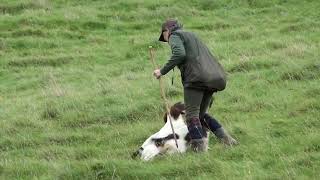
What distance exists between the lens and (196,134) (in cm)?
877

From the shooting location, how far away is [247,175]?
7.47 m

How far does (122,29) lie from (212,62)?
13215 mm

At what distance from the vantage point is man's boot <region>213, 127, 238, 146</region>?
9172 mm

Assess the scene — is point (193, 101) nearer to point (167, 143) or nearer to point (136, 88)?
point (167, 143)

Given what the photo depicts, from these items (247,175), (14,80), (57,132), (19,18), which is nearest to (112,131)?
(57,132)

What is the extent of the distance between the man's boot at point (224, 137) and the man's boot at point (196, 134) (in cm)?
47

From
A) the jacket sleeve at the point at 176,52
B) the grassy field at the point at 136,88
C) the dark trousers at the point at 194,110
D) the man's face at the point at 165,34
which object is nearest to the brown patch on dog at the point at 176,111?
the dark trousers at the point at 194,110

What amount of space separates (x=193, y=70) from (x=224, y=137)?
120cm

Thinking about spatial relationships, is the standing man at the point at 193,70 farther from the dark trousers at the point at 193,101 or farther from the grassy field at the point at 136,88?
the grassy field at the point at 136,88

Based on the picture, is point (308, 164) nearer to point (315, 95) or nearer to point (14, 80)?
point (315, 95)

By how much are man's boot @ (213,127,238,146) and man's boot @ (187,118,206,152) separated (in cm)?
47

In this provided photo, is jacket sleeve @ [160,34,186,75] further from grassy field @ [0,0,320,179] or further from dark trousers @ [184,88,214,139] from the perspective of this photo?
grassy field @ [0,0,320,179]

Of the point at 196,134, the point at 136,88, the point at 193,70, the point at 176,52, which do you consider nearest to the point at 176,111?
the point at 196,134

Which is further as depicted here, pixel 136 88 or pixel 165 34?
pixel 136 88
